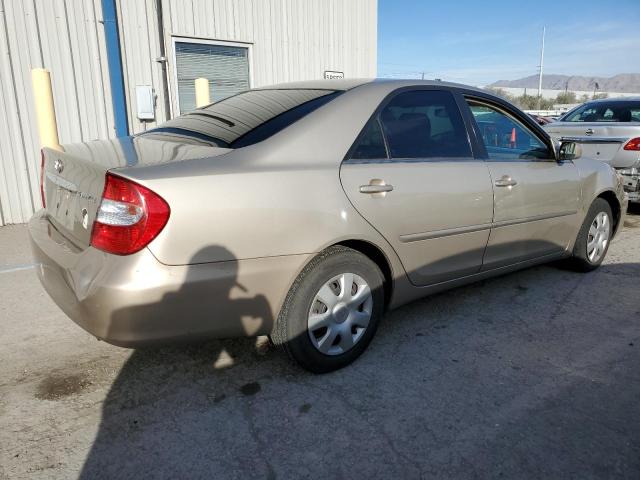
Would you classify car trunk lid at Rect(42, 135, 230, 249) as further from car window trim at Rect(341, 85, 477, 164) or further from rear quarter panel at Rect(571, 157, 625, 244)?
rear quarter panel at Rect(571, 157, 625, 244)

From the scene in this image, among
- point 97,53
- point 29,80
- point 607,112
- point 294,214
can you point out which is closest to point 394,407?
point 294,214

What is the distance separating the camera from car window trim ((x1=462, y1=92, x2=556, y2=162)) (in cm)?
349

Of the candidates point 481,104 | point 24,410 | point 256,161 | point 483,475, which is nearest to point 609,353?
point 483,475

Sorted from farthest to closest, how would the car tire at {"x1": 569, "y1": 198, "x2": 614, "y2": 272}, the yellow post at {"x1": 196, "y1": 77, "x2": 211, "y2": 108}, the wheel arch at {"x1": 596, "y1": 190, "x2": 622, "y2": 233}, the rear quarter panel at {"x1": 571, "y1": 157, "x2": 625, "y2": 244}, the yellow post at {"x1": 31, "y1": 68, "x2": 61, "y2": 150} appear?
the yellow post at {"x1": 196, "y1": 77, "x2": 211, "y2": 108} → the yellow post at {"x1": 31, "y1": 68, "x2": 61, "y2": 150} → the wheel arch at {"x1": 596, "y1": 190, "x2": 622, "y2": 233} → the car tire at {"x1": 569, "y1": 198, "x2": 614, "y2": 272} → the rear quarter panel at {"x1": 571, "y1": 157, "x2": 625, "y2": 244}

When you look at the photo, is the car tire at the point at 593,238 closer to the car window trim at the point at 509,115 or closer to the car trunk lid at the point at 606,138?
the car window trim at the point at 509,115

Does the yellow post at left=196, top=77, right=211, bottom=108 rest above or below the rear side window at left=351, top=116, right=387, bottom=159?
above

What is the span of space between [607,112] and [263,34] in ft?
17.7

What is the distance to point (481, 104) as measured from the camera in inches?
143

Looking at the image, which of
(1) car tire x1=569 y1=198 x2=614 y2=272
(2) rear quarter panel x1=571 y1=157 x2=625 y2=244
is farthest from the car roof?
(1) car tire x1=569 y1=198 x2=614 y2=272

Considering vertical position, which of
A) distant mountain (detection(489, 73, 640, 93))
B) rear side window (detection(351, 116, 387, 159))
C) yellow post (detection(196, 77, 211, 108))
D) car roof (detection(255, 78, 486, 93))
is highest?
distant mountain (detection(489, 73, 640, 93))

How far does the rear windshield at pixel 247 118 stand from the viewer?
105 inches

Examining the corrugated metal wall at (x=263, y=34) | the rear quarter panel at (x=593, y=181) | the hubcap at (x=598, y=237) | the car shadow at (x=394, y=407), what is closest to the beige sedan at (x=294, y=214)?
the car shadow at (x=394, y=407)

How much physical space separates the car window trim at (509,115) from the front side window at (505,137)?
15 mm

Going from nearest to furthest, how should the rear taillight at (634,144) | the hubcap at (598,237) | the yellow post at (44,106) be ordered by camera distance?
1. the hubcap at (598,237)
2. the yellow post at (44,106)
3. the rear taillight at (634,144)
